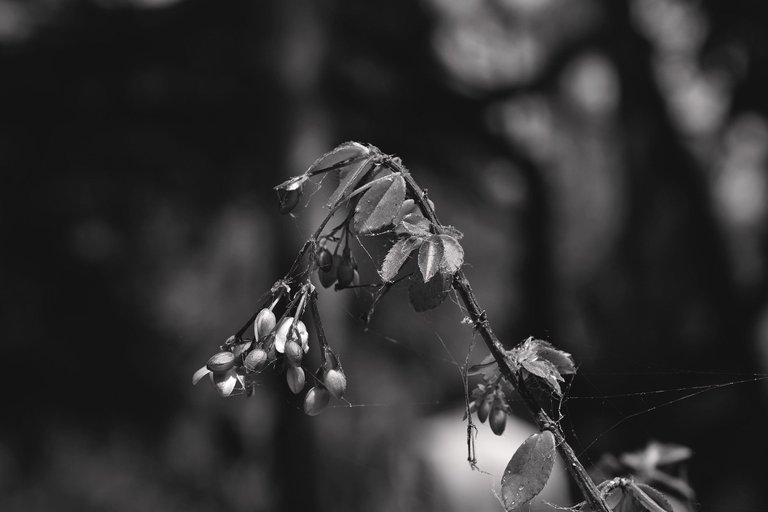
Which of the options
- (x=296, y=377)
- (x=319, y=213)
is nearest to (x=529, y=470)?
(x=296, y=377)

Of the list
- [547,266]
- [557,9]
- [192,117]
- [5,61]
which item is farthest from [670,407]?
[5,61]

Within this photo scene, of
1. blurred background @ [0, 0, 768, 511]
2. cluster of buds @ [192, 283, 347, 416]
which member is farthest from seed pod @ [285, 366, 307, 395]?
blurred background @ [0, 0, 768, 511]

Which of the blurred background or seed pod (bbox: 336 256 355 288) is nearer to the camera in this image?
seed pod (bbox: 336 256 355 288)

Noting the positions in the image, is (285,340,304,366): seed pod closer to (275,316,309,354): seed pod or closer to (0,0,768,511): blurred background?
(275,316,309,354): seed pod

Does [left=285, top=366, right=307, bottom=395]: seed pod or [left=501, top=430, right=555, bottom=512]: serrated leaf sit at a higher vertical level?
[left=285, top=366, right=307, bottom=395]: seed pod

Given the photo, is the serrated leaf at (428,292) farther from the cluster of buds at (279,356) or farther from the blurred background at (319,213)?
the blurred background at (319,213)
